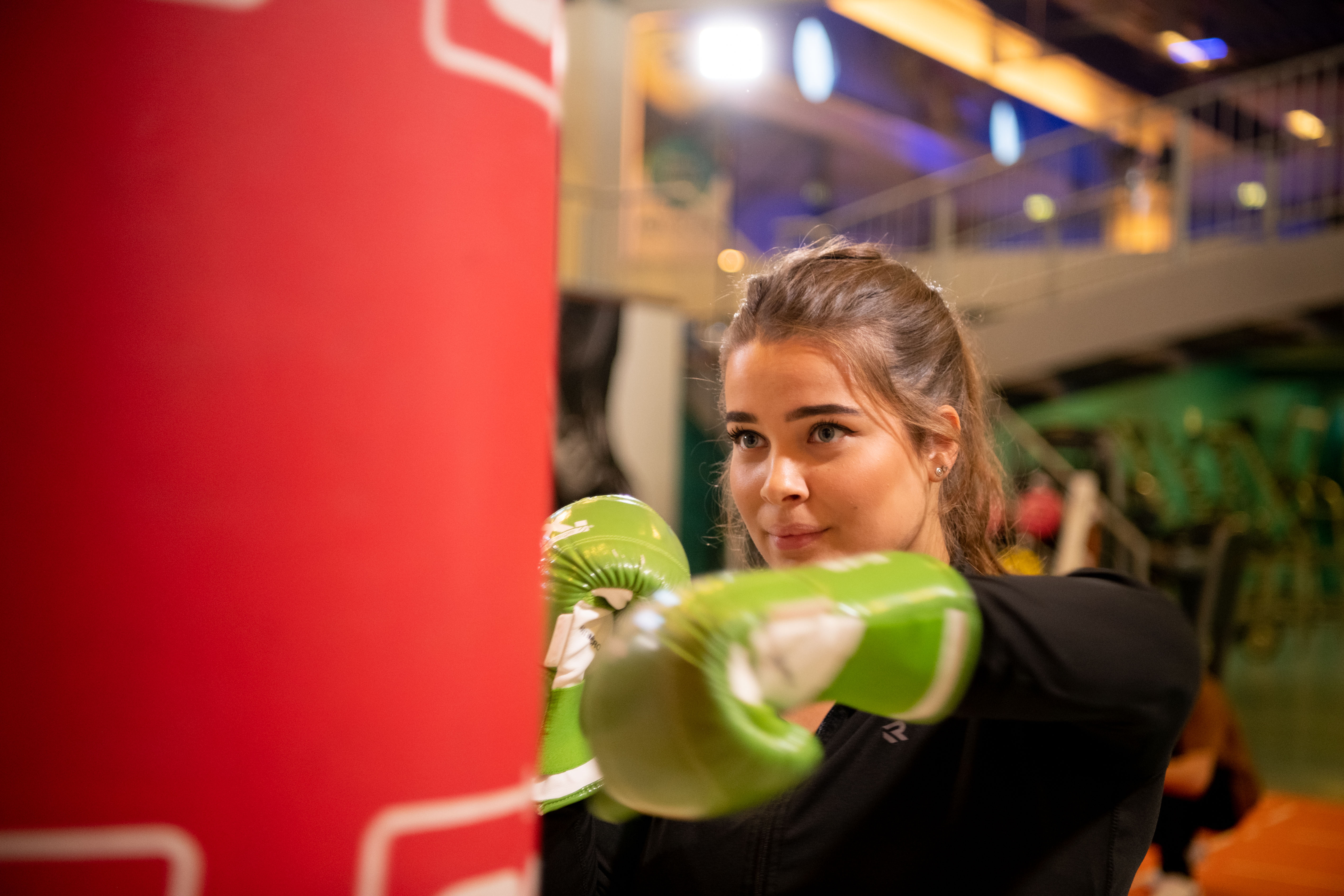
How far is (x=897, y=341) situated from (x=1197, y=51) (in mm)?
7550

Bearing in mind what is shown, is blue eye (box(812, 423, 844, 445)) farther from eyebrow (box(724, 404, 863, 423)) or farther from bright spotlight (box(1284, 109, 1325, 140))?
bright spotlight (box(1284, 109, 1325, 140))

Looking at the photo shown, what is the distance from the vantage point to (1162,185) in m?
7.73

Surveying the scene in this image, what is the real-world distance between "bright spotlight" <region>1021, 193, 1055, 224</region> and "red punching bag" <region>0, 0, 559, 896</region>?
9101mm

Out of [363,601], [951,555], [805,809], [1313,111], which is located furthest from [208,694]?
[1313,111]

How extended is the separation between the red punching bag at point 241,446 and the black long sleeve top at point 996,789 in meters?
0.35

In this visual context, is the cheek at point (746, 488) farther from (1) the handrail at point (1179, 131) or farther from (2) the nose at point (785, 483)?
(1) the handrail at point (1179, 131)

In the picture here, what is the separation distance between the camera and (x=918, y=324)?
125cm

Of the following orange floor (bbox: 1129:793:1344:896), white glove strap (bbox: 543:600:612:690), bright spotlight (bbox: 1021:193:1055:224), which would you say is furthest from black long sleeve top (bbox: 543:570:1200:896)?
bright spotlight (bbox: 1021:193:1055:224)

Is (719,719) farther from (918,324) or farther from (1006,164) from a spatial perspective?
(1006,164)

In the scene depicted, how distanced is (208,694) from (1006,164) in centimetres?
855

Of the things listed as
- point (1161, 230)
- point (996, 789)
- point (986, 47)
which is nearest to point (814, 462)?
point (996, 789)

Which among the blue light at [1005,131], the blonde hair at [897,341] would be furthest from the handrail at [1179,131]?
the blonde hair at [897,341]

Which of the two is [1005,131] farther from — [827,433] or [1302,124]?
[827,433]

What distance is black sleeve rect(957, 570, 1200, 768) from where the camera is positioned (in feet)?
2.21
